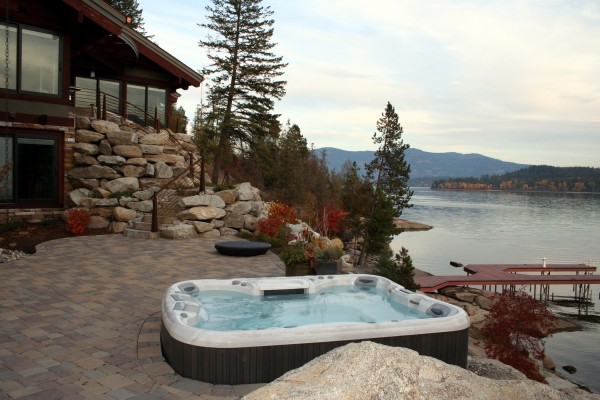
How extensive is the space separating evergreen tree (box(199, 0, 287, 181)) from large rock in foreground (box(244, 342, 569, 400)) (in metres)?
24.2

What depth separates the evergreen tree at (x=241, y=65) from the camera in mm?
25922

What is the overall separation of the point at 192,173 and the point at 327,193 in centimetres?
3005

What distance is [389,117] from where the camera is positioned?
27.0 metres

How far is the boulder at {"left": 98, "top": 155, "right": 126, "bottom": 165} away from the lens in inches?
544

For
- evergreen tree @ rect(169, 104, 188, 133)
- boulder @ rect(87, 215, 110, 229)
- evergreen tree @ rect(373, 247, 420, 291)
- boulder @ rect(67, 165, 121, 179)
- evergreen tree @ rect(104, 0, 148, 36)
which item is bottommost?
evergreen tree @ rect(373, 247, 420, 291)

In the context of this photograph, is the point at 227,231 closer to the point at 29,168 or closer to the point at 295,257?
the point at 295,257

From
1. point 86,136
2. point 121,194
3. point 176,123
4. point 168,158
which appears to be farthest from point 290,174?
point 121,194

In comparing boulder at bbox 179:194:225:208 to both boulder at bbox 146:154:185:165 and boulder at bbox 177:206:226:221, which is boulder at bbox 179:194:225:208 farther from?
boulder at bbox 146:154:185:165

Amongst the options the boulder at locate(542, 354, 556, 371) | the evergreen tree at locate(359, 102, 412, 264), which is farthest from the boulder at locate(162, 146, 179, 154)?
the evergreen tree at locate(359, 102, 412, 264)

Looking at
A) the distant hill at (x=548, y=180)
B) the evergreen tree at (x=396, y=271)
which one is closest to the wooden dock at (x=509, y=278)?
the evergreen tree at (x=396, y=271)

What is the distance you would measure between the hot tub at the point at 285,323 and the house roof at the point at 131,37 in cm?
988

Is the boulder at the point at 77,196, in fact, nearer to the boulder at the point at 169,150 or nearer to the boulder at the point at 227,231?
the boulder at the point at 169,150

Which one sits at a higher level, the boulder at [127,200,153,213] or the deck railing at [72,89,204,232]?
the deck railing at [72,89,204,232]

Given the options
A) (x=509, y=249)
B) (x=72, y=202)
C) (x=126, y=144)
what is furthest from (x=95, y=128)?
(x=509, y=249)
